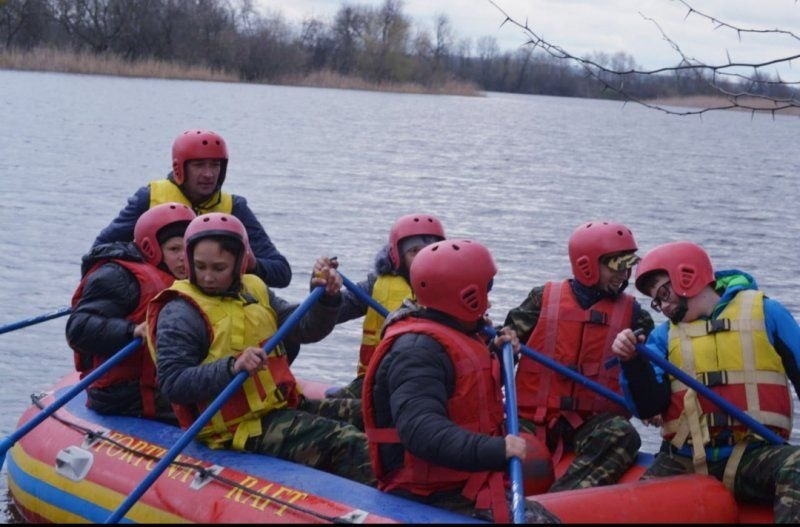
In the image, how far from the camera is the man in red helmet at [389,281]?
6266mm

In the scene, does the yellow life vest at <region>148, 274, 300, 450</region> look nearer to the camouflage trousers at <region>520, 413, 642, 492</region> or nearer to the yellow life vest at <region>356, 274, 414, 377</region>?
the yellow life vest at <region>356, 274, 414, 377</region>

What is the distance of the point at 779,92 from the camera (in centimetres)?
432

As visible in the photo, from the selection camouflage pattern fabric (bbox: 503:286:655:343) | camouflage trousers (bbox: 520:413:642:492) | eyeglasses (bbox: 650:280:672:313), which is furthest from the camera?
camouflage pattern fabric (bbox: 503:286:655:343)

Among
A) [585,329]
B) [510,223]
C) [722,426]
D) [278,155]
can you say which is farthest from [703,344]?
[278,155]

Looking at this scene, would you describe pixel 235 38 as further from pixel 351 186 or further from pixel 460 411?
pixel 460 411

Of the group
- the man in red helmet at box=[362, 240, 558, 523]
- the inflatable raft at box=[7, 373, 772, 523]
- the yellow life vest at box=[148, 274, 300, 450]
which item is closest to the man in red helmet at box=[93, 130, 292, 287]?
the inflatable raft at box=[7, 373, 772, 523]

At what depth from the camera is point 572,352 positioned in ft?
19.7

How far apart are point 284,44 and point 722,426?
190ft

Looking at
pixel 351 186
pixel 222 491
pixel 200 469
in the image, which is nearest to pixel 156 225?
pixel 200 469

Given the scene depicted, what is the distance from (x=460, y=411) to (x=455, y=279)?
488 millimetres

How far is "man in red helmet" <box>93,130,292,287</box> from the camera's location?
6973 millimetres

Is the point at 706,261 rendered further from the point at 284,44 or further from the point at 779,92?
the point at 284,44

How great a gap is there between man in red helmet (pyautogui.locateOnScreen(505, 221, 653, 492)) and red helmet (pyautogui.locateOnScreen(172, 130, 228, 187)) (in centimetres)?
220

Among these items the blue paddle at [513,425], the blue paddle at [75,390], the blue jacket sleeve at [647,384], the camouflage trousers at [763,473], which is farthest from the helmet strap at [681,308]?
the blue paddle at [75,390]
